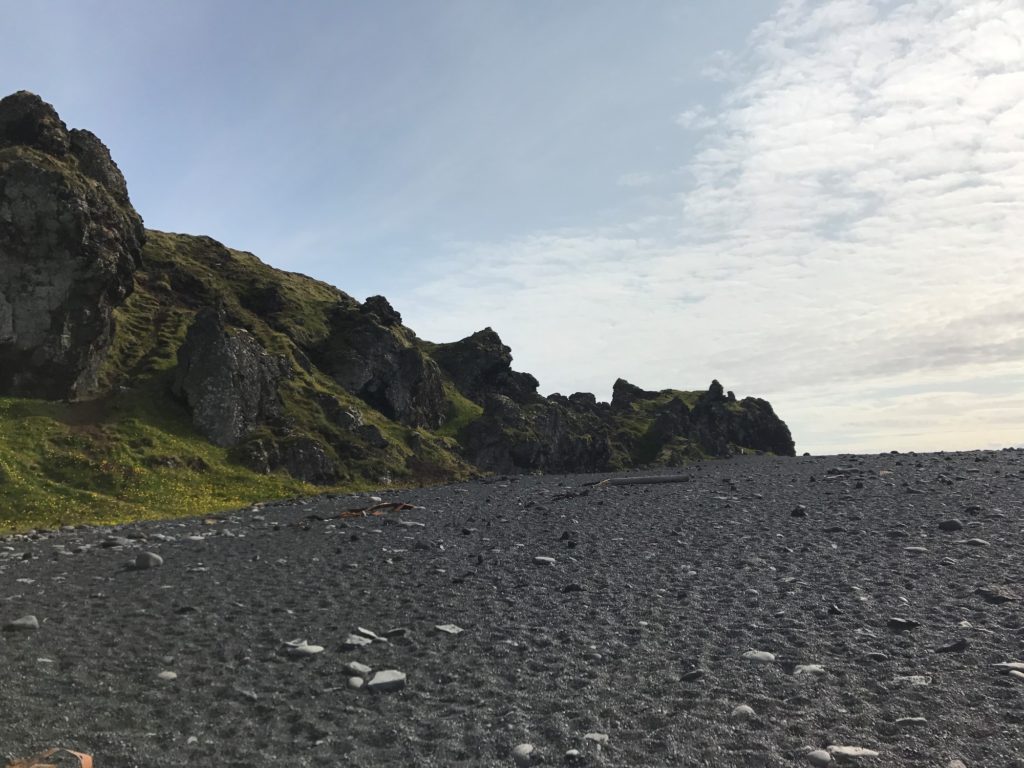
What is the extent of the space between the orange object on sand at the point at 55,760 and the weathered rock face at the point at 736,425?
166918 millimetres

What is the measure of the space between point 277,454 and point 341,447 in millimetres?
11073

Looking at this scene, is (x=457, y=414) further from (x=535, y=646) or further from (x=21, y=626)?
(x=535, y=646)

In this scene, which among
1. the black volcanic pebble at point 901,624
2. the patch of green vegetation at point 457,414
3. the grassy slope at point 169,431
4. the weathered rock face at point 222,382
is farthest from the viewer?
the patch of green vegetation at point 457,414

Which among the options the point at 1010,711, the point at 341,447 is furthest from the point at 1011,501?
the point at 341,447

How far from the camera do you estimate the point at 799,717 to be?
737cm

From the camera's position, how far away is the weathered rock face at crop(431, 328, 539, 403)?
490 feet

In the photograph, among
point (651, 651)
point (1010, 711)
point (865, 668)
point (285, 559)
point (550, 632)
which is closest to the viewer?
point (1010, 711)

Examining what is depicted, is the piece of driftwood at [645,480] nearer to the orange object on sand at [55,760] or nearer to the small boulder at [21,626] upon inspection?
the small boulder at [21,626]

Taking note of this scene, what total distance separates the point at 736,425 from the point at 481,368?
75.8m

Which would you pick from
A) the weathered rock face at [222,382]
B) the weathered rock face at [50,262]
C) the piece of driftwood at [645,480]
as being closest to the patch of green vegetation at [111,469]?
the weathered rock face at [222,382]

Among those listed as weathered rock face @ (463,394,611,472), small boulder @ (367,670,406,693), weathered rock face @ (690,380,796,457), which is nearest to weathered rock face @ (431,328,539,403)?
weathered rock face @ (463,394,611,472)

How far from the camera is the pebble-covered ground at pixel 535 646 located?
699cm

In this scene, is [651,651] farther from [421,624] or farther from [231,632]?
[231,632]

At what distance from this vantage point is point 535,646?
1016 centimetres
